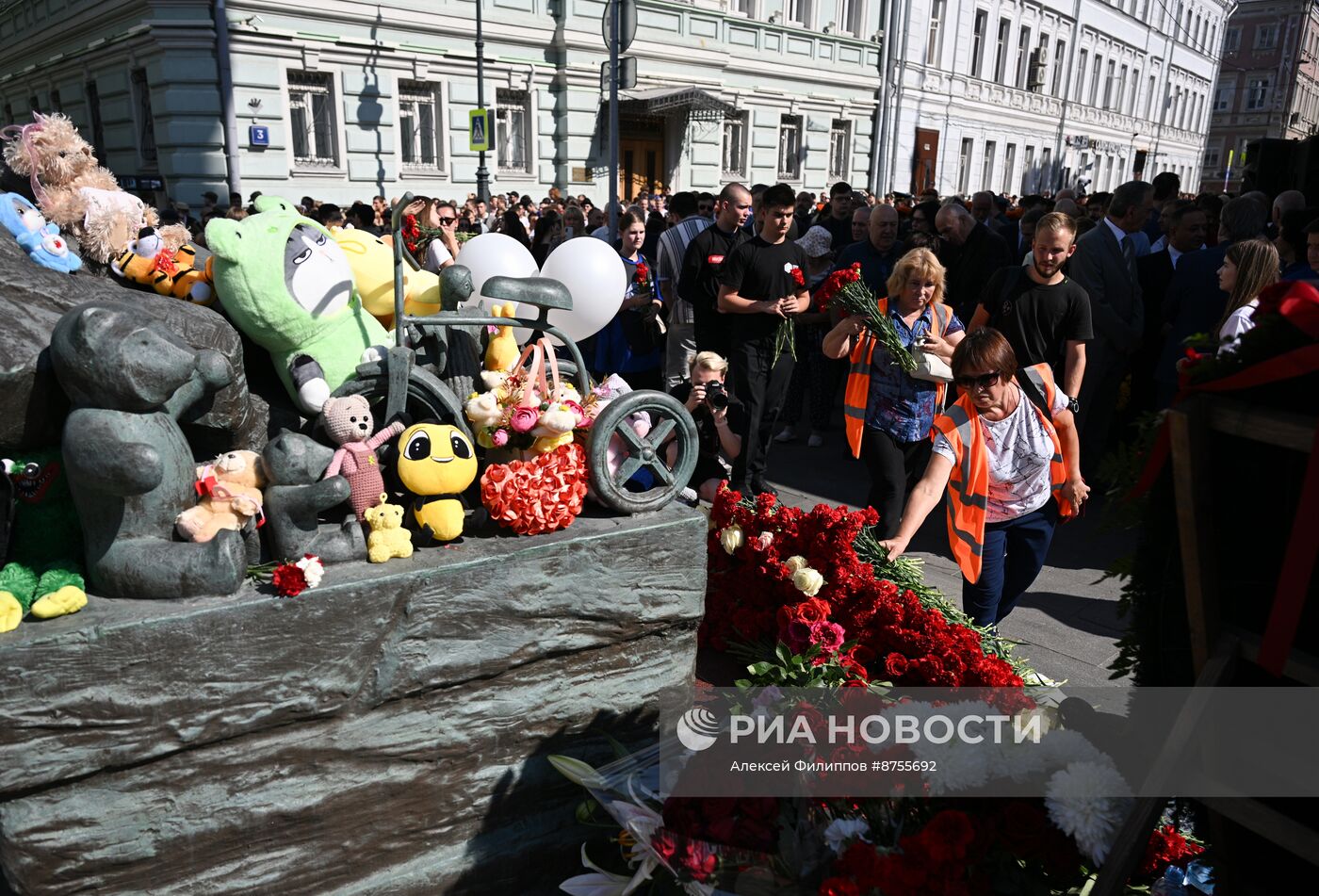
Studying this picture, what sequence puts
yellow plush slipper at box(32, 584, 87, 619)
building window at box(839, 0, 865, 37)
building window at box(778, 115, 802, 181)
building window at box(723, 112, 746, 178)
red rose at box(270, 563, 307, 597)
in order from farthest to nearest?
building window at box(839, 0, 865, 37) < building window at box(778, 115, 802, 181) < building window at box(723, 112, 746, 178) < red rose at box(270, 563, 307, 597) < yellow plush slipper at box(32, 584, 87, 619)

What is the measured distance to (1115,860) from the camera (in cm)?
140

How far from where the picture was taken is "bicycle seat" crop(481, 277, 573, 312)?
2340 millimetres

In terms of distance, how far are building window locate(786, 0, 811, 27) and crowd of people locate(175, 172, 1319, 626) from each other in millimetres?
14469

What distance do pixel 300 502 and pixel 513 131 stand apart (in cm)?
1544

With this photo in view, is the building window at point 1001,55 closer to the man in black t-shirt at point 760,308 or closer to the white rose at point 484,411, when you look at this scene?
the man in black t-shirt at point 760,308

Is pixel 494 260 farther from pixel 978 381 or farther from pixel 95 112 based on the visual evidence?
pixel 95 112

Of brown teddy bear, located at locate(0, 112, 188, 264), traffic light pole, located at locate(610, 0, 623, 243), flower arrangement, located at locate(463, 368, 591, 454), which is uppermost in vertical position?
traffic light pole, located at locate(610, 0, 623, 243)

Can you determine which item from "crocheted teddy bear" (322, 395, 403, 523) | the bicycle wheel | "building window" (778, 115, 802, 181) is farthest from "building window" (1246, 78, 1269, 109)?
"crocheted teddy bear" (322, 395, 403, 523)

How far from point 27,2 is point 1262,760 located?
23004 millimetres

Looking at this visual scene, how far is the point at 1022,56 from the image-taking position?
2852 cm

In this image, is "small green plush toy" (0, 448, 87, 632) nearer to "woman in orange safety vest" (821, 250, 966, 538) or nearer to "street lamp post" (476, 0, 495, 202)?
"woman in orange safety vest" (821, 250, 966, 538)

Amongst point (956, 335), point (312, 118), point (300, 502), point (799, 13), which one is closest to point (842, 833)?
point (300, 502)

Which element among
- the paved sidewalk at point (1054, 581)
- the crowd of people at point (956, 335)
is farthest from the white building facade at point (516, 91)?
the paved sidewalk at point (1054, 581)

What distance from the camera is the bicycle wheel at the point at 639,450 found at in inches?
91.3
